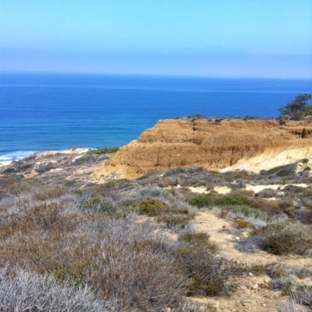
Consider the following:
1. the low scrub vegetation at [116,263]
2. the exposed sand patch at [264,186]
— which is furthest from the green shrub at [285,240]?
the exposed sand patch at [264,186]

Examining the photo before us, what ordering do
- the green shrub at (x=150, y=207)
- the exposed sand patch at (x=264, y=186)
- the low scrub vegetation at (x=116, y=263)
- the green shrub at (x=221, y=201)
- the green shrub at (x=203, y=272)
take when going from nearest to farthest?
the low scrub vegetation at (x=116, y=263) → the green shrub at (x=203, y=272) → the green shrub at (x=150, y=207) → the green shrub at (x=221, y=201) → the exposed sand patch at (x=264, y=186)

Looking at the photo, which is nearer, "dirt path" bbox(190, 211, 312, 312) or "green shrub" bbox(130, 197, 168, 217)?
"dirt path" bbox(190, 211, 312, 312)

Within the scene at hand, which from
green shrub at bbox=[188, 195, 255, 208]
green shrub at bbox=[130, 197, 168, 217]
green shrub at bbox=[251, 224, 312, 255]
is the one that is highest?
green shrub at bbox=[251, 224, 312, 255]

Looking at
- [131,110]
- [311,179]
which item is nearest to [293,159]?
[311,179]

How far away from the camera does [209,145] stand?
32250 millimetres

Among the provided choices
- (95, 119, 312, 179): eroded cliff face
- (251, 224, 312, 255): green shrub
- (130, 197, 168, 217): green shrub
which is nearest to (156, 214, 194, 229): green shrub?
(130, 197, 168, 217): green shrub

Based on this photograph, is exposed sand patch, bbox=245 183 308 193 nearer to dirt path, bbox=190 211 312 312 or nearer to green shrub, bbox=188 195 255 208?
green shrub, bbox=188 195 255 208

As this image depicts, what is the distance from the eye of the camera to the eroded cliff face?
30.4m

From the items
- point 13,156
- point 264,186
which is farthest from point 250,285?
point 13,156

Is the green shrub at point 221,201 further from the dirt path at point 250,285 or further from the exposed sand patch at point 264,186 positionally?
the exposed sand patch at point 264,186

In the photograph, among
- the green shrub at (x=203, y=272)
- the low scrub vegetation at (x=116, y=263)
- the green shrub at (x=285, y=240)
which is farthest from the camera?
the green shrub at (x=285, y=240)

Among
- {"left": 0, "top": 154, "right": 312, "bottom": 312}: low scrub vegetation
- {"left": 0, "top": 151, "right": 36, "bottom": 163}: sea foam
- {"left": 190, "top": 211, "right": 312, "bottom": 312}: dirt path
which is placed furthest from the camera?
{"left": 0, "top": 151, "right": 36, "bottom": 163}: sea foam

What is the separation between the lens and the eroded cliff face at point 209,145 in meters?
30.4

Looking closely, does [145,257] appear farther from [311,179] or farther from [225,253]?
[311,179]
